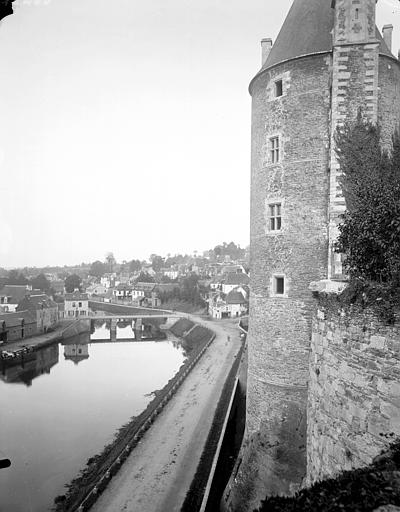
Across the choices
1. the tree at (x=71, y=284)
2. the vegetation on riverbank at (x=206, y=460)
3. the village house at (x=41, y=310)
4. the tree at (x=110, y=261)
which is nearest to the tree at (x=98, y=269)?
the tree at (x=110, y=261)

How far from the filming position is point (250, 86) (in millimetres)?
13781

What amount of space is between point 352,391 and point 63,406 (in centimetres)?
2555

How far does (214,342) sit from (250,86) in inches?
1304

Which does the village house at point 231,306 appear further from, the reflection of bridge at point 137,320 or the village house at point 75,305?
the village house at point 75,305

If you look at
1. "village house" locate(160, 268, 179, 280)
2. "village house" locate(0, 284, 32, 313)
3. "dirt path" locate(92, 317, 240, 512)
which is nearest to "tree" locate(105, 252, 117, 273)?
"village house" locate(160, 268, 179, 280)

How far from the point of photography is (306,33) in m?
12.2

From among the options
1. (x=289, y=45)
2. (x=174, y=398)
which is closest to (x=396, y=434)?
(x=289, y=45)

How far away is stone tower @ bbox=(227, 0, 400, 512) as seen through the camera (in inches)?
439

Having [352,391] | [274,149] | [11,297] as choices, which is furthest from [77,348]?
[352,391]

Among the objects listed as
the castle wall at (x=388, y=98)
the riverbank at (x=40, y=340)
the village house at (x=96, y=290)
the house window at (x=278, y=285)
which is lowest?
the riverbank at (x=40, y=340)

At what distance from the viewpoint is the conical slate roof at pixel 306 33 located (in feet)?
38.9

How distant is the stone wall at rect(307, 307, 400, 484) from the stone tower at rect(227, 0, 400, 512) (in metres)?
4.58

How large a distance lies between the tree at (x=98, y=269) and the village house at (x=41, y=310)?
3538 inches

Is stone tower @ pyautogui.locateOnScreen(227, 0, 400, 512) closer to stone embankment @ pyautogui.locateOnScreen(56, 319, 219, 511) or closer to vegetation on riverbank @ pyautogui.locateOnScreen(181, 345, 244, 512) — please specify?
vegetation on riverbank @ pyautogui.locateOnScreen(181, 345, 244, 512)
